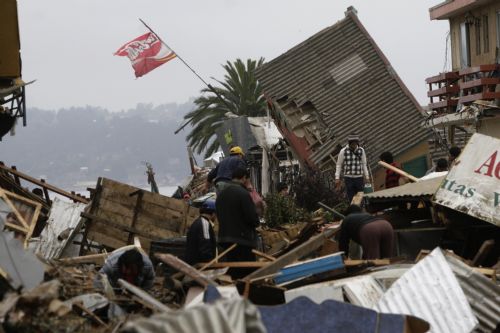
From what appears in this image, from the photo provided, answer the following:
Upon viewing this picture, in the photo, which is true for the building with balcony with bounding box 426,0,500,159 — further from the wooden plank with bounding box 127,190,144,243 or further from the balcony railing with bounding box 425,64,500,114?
the wooden plank with bounding box 127,190,144,243

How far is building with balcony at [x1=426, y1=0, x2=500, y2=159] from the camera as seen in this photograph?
2862 centimetres

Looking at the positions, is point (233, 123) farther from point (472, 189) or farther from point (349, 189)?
point (472, 189)

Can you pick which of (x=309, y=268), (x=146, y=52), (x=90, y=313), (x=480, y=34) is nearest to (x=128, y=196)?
(x=309, y=268)

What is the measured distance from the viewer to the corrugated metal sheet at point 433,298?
9.81 meters

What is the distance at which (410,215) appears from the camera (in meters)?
16.5

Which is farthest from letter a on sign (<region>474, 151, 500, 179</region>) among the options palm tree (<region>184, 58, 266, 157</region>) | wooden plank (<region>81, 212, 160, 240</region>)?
palm tree (<region>184, 58, 266, 157</region>)

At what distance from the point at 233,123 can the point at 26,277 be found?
2823cm

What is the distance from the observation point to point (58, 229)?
1942 cm

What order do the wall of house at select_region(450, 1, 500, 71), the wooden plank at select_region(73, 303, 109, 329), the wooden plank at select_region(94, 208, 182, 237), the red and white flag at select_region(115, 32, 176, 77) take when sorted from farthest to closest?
the red and white flag at select_region(115, 32, 176, 77) → the wall of house at select_region(450, 1, 500, 71) → the wooden plank at select_region(94, 208, 182, 237) → the wooden plank at select_region(73, 303, 109, 329)

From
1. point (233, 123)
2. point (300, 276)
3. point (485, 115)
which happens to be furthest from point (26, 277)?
Result: point (233, 123)

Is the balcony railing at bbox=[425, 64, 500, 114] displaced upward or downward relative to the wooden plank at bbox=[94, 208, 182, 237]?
upward

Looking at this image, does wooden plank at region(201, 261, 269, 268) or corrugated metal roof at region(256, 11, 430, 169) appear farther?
corrugated metal roof at region(256, 11, 430, 169)

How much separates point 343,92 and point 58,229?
55.1 feet

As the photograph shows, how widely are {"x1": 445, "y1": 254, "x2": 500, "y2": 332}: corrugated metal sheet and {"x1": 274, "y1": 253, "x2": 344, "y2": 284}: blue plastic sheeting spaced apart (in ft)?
3.61
